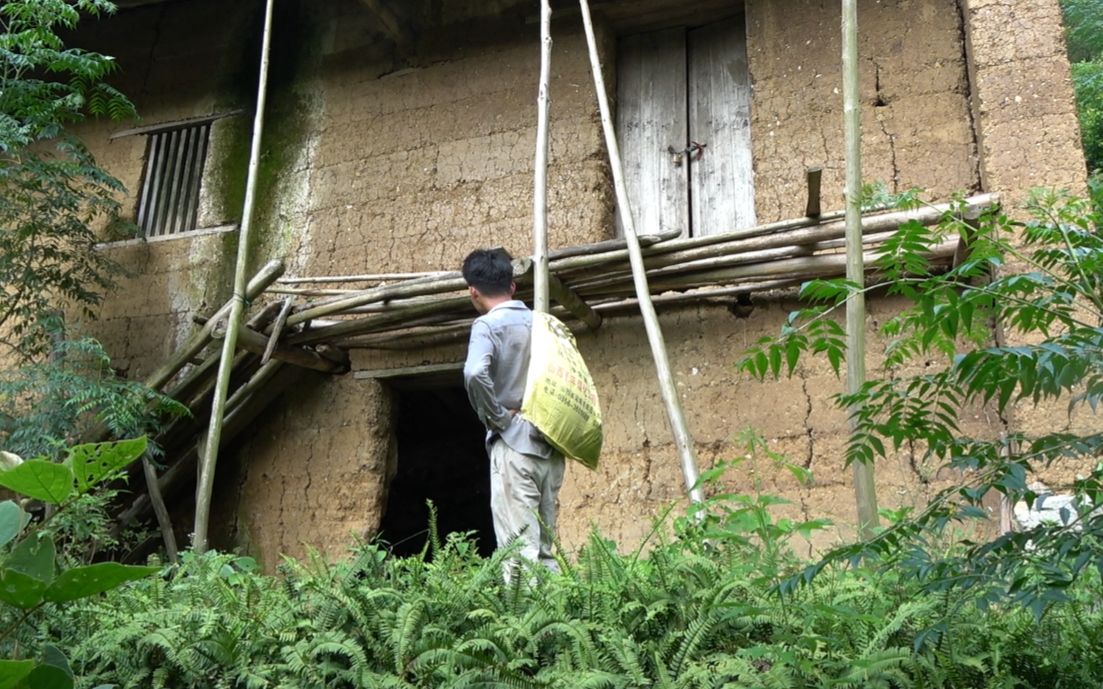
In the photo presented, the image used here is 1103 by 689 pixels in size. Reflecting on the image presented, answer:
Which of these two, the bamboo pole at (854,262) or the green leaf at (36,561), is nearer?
the green leaf at (36,561)

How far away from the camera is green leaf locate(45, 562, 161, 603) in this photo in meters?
1.43

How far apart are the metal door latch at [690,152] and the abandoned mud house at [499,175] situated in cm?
3

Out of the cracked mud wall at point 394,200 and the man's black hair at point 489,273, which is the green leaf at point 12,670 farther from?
the cracked mud wall at point 394,200

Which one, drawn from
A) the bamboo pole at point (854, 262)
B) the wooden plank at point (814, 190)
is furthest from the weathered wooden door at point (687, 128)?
the bamboo pole at point (854, 262)

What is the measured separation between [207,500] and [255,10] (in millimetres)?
4103

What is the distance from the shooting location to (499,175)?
20.9ft

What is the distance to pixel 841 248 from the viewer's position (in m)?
5.10

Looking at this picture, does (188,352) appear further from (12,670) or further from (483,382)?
(12,670)

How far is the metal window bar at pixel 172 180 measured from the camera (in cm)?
732

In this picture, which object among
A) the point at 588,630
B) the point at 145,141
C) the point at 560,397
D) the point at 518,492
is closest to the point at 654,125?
the point at 560,397

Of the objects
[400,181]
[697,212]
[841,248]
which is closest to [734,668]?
[841,248]

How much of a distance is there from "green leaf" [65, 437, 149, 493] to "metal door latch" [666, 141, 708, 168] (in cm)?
502

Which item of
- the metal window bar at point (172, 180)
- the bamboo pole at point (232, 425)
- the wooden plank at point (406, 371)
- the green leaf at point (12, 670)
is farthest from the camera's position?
the metal window bar at point (172, 180)

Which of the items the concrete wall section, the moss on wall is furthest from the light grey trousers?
the moss on wall
